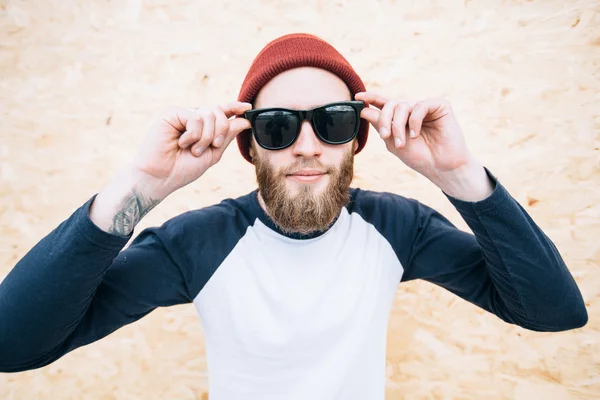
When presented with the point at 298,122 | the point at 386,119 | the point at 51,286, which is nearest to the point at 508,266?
the point at 386,119

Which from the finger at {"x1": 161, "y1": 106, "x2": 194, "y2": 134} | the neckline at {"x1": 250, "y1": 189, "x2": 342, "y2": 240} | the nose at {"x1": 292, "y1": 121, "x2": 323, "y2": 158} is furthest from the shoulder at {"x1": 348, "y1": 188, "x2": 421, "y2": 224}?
the finger at {"x1": 161, "y1": 106, "x2": 194, "y2": 134}

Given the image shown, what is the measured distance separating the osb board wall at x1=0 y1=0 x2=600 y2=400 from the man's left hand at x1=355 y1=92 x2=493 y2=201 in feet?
2.41

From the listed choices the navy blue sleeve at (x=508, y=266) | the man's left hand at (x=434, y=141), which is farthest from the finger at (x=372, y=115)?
the navy blue sleeve at (x=508, y=266)

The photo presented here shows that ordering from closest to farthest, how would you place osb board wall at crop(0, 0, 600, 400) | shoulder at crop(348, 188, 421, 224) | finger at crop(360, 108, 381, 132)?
finger at crop(360, 108, 381, 132) → shoulder at crop(348, 188, 421, 224) → osb board wall at crop(0, 0, 600, 400)

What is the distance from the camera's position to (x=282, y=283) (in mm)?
1243

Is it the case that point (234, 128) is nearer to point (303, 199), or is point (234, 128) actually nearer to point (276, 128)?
point (276, 128)

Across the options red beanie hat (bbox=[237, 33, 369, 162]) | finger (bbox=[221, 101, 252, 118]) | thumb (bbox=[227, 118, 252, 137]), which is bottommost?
thumb (bbox=[227, 118, 252, 137])

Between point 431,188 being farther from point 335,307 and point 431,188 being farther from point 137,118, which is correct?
point 137,118

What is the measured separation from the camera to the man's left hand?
111 cm

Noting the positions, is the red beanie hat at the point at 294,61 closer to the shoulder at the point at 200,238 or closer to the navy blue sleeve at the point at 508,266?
the shoulder at the point at 200,238

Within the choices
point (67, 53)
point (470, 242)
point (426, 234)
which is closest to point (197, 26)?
point (67, 53)

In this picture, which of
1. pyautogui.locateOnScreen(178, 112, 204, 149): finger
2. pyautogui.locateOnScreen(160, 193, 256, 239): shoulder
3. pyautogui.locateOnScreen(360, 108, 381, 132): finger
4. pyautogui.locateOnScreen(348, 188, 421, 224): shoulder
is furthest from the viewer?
pyautogui.locateOnScreen(348, 188, 421, 224): shoulder

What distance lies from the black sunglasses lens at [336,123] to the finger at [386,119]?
4.5 inches

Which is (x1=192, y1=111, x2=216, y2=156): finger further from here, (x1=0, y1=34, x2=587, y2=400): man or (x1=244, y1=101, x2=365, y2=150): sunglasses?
(x1=244, y1=101, x2=365, y2=150): sunglasses
